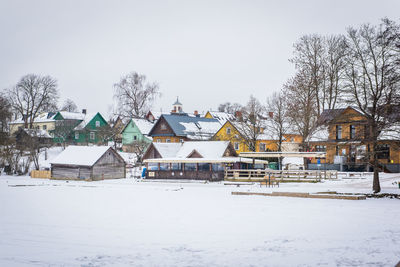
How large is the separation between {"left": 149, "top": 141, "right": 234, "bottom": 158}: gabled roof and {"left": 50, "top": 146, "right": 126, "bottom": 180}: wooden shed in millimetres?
4710

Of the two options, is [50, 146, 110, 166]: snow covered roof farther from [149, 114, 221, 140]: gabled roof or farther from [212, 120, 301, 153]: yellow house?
[149, 114, 221, 140]: gabled roof

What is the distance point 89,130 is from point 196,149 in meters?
37.1

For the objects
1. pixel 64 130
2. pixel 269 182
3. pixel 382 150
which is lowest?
pixel 269 182

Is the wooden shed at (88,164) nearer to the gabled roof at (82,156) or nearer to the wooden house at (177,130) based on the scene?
the gabled roof at (82,156)

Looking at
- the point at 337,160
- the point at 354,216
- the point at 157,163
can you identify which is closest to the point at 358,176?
the point at 337,160

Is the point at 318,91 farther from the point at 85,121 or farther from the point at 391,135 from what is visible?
the point at 85,121

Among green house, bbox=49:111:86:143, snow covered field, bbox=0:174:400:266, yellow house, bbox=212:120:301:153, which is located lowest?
snow covered field, bbox=0:174:400:266

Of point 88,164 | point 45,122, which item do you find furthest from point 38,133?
point 88,164

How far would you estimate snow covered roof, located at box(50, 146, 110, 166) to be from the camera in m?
42.4

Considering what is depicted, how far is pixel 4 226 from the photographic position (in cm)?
1511

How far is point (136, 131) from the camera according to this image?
231ft

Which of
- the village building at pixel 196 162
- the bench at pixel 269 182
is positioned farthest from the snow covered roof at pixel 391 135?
the village building at pixel 196 162

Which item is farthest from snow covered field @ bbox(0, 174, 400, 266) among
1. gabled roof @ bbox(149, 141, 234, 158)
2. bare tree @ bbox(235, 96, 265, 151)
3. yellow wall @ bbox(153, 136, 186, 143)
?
yellow wall @ bbox(153, 136, 186, 143)

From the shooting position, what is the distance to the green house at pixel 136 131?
69875 millimetres
